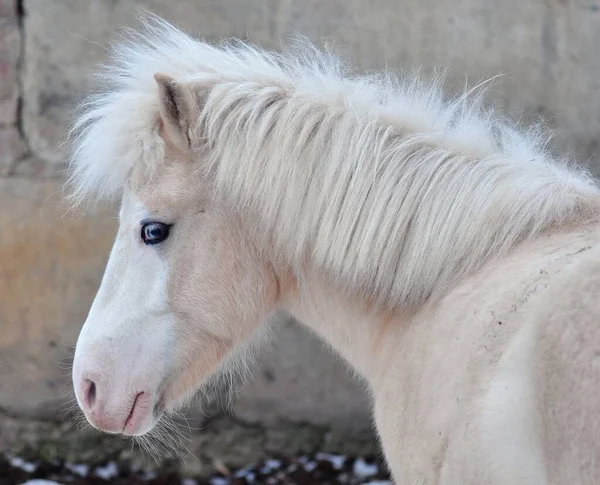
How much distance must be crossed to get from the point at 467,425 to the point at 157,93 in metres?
1.11

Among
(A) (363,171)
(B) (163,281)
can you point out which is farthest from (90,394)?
(A) (363,171)

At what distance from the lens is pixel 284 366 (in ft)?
12.6

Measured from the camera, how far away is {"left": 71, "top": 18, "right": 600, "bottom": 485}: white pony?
160 centimetres

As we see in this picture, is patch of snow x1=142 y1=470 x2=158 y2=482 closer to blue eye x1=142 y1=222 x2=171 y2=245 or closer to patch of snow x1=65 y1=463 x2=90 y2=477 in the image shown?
patch of snow x1=65 y1=463 x2=90 y2=477

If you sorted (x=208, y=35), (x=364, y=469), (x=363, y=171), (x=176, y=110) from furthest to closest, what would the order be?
(x=364, y=469)
(x=208, y=35)
(x=176, y=110)
(x=363, y=171)

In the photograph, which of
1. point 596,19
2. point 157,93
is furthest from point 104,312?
point 596,19

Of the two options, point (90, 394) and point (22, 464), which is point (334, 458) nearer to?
point (22, 464)

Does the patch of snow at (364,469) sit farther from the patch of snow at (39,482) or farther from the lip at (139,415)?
the lip at (139,415)

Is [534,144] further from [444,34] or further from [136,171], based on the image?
[444,34]

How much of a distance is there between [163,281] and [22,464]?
2.41 m

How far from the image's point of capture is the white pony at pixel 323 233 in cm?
160

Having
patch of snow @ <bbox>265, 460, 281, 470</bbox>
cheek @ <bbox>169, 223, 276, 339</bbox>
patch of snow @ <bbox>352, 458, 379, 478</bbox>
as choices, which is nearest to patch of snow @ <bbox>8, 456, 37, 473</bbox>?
patch of snow @ <bbox>265, 460, 281, 470</bbox>

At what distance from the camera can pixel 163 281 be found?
1.93m

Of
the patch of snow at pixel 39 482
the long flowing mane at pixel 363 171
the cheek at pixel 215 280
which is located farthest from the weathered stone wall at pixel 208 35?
the cheek at pixel 215 280
